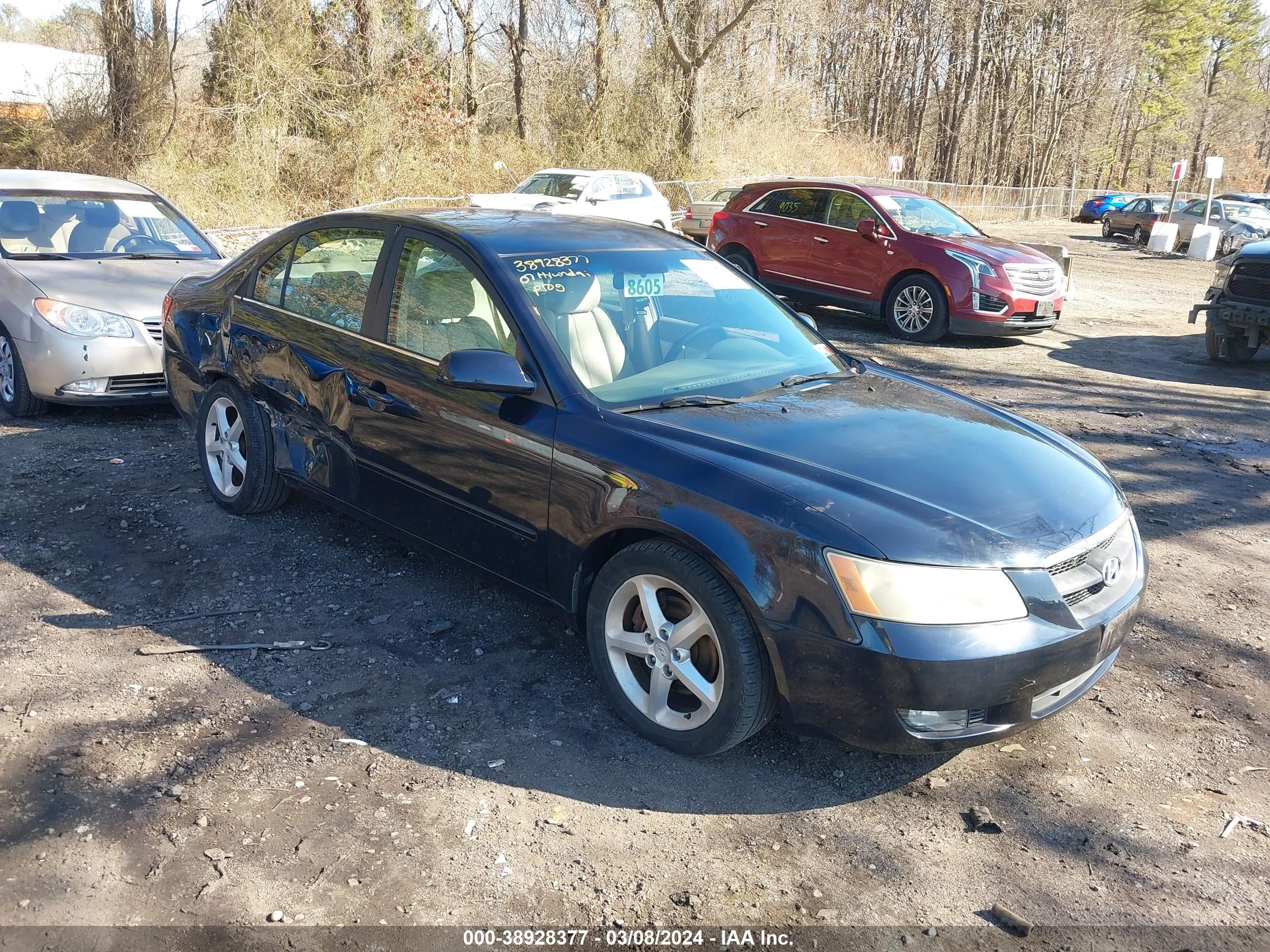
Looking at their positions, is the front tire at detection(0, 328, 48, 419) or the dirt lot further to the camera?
the front tire at detection(0, 328, 48, 419)

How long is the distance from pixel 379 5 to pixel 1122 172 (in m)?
61.6

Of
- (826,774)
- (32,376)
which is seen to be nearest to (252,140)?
(32,376)

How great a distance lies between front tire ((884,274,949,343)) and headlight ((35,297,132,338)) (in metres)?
8.15

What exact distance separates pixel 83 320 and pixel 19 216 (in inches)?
58.6

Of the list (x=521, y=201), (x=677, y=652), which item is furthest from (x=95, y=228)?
(x=521, y=201)

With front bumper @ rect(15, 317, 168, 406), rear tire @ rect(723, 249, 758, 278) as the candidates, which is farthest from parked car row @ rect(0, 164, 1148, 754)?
rear tire @ rect(723, 249, 758, 278)

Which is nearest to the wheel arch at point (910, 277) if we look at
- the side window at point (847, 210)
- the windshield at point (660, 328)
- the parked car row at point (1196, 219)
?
the side window at point (847, 210)

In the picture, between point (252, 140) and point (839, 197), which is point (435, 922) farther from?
point (252, 140)

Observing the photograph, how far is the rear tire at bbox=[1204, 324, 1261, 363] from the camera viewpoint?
11.0 meters

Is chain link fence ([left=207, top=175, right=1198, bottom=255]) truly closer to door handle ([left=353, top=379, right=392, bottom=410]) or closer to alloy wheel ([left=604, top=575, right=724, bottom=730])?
door handle ([left=353, top=379, right=392, bottom=410])

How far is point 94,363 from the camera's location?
678 centimetres

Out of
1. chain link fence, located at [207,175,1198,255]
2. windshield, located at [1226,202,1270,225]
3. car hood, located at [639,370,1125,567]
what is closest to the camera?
car hood, located at [639,370,1125,567]

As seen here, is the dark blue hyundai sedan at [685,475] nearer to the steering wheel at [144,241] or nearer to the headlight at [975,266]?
the steering wheel at [144,241]

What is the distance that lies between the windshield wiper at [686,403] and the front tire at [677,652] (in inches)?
20.9
